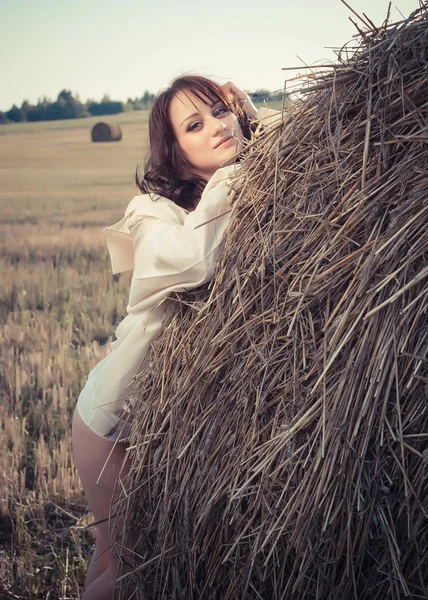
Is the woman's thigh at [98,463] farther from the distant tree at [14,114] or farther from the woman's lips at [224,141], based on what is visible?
the distant tree at [14,114]

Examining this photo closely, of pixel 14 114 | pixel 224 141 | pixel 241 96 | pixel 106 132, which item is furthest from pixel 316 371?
pixel 14 114

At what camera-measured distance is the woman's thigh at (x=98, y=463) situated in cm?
228

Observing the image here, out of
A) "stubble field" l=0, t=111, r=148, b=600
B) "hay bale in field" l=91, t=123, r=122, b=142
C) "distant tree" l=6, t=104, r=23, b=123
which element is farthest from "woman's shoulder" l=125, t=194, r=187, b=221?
"distant tree" l=6, t=104, r=23, b=123

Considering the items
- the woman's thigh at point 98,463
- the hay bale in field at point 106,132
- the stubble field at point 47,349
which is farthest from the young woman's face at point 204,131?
the hay bale in field at point 106,132

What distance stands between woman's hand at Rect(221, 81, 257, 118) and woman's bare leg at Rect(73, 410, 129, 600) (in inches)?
44.9

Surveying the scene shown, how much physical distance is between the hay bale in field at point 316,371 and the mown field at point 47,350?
3.45ft

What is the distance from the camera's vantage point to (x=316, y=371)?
1.67 metres

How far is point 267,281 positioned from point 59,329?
381cm

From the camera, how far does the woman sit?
2002 millimetres

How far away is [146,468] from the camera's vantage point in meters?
2.07

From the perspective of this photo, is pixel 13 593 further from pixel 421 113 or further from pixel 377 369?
pixel 421 113

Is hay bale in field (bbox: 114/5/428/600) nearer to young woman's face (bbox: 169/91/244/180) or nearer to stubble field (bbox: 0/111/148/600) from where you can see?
young woman's face (bbox: 169/91/244/180)

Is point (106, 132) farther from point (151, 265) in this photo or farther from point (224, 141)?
point (151, 265)

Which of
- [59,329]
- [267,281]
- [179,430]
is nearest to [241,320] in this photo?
[267,281]
